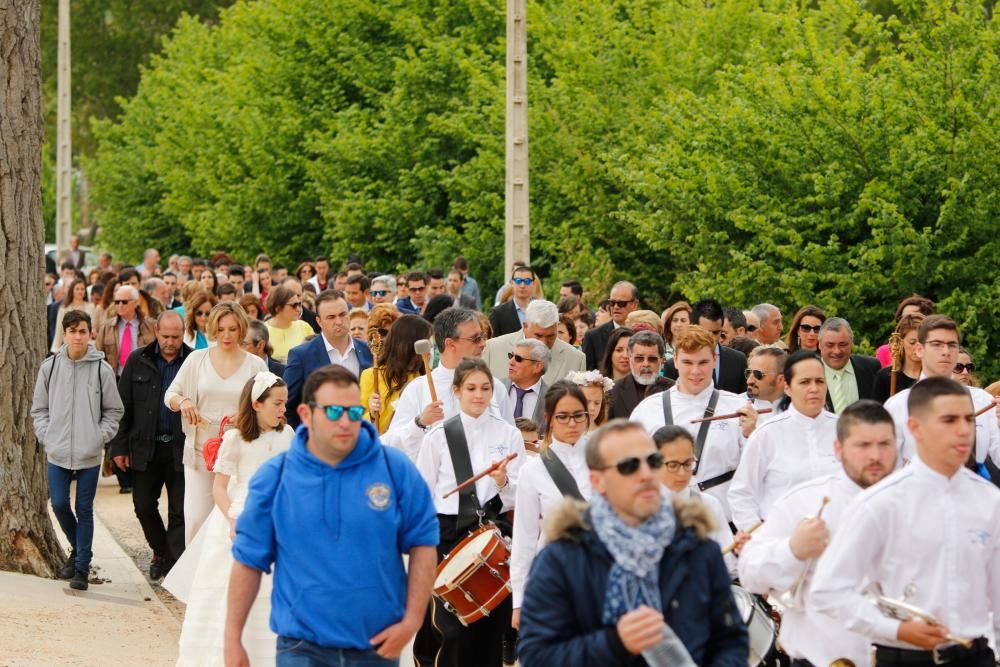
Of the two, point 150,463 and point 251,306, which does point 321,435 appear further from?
point 251,306

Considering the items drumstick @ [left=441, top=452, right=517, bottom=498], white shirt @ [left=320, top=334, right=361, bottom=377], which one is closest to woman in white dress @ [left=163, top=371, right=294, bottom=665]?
drumstick @ [left=441, top=452, right=517, bottom=498]

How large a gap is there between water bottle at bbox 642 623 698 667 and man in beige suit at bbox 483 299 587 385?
21.7 ft

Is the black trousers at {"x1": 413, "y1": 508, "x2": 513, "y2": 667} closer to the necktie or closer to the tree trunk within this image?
the necktie

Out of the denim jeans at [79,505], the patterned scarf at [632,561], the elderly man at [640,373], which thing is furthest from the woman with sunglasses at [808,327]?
the patterned scarf at [632,561]

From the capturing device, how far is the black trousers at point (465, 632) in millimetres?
8570

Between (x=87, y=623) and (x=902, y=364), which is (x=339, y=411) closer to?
(x=902, y=364)

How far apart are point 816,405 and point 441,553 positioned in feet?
6.56

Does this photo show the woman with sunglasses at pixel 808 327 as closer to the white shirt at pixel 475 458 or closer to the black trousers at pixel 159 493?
the white shirt at pixel 475 458

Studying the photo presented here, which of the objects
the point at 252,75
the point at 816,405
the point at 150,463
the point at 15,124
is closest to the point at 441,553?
the point at 816,405

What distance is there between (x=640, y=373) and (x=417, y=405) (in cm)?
161

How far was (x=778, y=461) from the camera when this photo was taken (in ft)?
26.1

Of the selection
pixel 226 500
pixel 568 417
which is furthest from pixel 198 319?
pixel 568 417

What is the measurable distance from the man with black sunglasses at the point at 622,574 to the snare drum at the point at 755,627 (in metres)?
1.63

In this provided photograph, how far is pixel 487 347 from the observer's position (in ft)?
40.0
